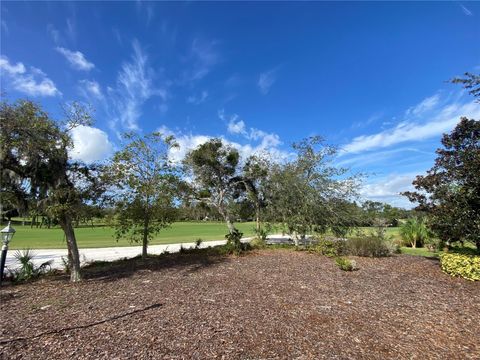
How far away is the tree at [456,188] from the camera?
8188 mm

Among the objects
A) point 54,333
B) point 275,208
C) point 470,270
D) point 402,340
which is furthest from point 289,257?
point 54,333

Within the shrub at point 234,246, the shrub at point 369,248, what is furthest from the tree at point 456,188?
the shrub at point 234,246

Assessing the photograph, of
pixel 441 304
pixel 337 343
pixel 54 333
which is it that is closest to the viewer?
pixel 337 343

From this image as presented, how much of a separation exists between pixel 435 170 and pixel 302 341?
305 inches

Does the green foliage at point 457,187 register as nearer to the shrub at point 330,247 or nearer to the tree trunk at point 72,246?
the shrub at point 330,247

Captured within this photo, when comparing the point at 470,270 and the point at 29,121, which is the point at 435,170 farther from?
the point at 29,121

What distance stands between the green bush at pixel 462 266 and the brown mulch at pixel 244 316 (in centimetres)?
27

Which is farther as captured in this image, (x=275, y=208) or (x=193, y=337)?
(x=275, y=208)

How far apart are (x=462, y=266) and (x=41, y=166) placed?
35.3ft

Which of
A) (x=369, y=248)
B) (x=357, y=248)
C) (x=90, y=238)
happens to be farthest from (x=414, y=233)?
(x=90, y=238)

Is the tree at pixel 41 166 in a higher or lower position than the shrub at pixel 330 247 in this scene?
higher

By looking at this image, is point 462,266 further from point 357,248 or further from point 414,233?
point 414,233

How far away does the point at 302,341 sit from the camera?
156 inches

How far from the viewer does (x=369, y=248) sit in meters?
11.4
